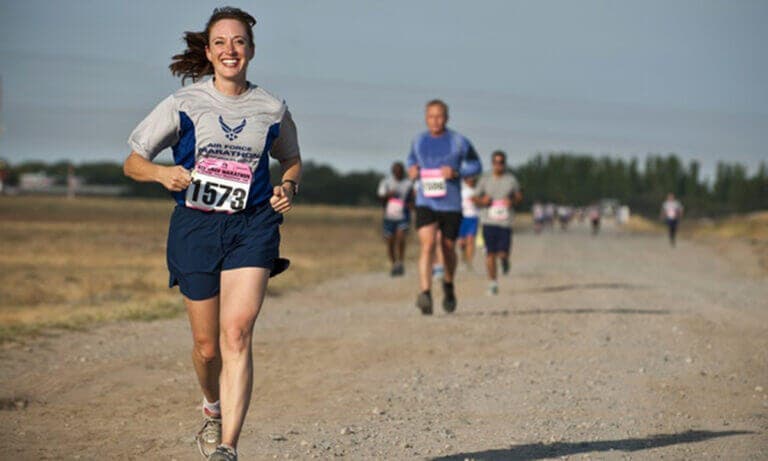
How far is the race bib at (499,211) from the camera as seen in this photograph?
61.3 ft

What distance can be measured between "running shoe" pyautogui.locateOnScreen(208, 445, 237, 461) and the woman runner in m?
0.08

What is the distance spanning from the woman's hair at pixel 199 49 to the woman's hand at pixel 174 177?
73cm

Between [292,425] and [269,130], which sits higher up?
[269,130]

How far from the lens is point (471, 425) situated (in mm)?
7836

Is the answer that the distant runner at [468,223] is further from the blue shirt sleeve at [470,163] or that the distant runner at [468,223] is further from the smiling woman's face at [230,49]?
the smiling woman's face at [230,49]

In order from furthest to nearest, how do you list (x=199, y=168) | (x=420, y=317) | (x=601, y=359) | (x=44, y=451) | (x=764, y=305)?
(x=764, y=305) → (x=420, y=317) → (x=601, y=359) → (x=44, y=451) → (x=199, y=168)

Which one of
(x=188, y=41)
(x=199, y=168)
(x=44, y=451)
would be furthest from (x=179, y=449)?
Answer: (x=188, y=41)

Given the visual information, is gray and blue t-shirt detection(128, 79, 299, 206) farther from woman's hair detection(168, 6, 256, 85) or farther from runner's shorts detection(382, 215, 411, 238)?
runner's shorts detection(382, 215, 411, 238)

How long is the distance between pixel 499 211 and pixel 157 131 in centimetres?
1275

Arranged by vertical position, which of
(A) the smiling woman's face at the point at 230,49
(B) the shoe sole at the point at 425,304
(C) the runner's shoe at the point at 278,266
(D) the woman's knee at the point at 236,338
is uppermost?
(A) the smiling woman's face at the point at 230,49

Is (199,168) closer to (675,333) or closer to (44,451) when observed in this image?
(44,451)

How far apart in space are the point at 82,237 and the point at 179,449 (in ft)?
114

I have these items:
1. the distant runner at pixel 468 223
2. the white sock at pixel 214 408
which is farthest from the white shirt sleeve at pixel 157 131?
the distant runner at pixel 468 223

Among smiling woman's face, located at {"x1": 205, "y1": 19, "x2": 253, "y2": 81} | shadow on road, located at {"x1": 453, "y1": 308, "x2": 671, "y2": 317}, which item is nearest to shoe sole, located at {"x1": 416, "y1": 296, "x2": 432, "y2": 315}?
shadow on road, located at {"x1": 453, "y1": 308, "x2": 671, "y2": 317}
